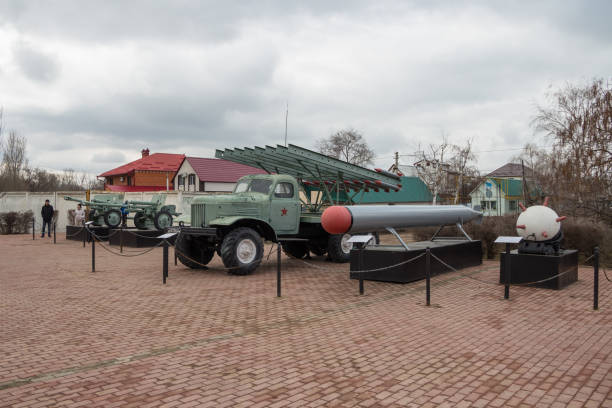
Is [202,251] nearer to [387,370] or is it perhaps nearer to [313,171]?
[313,171]

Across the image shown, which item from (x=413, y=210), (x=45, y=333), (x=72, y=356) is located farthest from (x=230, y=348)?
(x=413, y=210)

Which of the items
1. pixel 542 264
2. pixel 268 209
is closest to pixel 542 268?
pixel 542 264

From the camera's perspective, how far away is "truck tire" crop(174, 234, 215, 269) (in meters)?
11.6

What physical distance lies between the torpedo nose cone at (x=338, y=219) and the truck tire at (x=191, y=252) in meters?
3.81

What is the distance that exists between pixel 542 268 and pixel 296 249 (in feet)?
23.0

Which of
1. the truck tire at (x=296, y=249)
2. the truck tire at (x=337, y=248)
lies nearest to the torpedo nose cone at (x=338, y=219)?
the truck tire at (x=337, y=248)

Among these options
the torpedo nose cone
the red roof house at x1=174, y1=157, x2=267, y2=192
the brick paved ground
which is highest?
the red roof house at x1=174, y1=157, x2=267, y2=192

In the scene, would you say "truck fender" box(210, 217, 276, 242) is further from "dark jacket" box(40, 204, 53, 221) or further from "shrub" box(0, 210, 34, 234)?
"shrub" box(0, 210, 34, 234)

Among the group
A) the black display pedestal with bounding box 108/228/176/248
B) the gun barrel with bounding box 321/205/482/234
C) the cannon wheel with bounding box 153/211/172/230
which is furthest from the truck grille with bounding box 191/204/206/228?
the cannon wheel with bounding box 153/211/172/230

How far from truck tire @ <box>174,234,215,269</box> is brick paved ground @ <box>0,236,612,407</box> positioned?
2237 millimetres

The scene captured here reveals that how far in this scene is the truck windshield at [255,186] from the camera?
11.7m

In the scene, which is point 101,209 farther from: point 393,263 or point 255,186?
point 393,263

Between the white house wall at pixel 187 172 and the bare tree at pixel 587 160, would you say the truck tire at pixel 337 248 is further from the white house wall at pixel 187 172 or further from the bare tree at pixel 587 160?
the white house wall at pixel 187 172

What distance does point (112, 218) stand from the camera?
2033 centimetres
